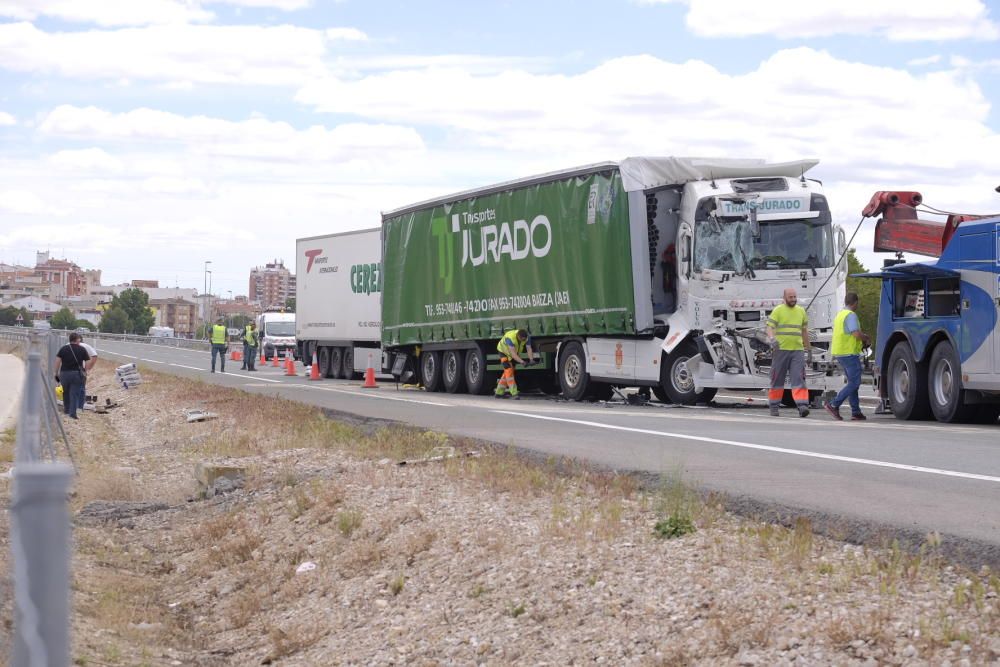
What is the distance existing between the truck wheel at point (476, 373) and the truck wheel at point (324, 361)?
12.5m

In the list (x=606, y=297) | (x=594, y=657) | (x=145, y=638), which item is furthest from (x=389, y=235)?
(x=594, y=657)

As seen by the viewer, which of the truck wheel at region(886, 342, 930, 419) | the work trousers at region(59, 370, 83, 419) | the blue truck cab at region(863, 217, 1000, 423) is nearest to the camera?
the blue truck cab at region(863, 217, 1000, 423)

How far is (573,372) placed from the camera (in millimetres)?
24844

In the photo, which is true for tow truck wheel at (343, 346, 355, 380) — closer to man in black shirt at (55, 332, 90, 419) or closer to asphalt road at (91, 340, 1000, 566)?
man in black shirt at (55, 332, 90, 419)

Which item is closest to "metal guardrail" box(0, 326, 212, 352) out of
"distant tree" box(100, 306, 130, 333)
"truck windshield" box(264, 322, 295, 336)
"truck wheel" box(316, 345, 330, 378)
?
"truck windshield" box(264, 322, 295, 336)

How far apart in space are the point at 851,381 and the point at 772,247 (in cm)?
335

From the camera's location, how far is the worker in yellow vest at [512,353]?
25.8 meters

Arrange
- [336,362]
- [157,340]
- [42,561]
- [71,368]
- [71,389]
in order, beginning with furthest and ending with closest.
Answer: [157,340]
[336,362]
[71,389]
[71,368]
[42,561]

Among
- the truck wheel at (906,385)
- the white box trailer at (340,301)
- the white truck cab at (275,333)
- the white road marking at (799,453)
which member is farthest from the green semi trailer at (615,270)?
the white truck cab at (275,333)

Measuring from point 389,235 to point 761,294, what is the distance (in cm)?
1349

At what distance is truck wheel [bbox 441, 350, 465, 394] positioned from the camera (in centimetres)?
2886

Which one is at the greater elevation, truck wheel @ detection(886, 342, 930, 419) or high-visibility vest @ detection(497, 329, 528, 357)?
high-visibility vest @ detection(497, 329, 528, 357)

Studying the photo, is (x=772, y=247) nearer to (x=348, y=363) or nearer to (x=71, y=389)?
(x=71, y=389)

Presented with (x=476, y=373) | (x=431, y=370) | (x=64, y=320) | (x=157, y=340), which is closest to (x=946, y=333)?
(x=476, y=373)
